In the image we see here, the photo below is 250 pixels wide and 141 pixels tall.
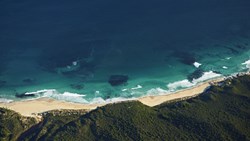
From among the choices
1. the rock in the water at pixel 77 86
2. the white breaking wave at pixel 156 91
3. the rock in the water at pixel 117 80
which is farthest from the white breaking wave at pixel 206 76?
the rock in the water at pixel 77 86

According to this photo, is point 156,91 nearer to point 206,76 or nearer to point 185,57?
point 206,76

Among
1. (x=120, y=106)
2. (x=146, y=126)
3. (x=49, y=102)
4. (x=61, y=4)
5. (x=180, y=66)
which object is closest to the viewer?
(x=146, y=126)

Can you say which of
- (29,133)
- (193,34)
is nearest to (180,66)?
(193,34)

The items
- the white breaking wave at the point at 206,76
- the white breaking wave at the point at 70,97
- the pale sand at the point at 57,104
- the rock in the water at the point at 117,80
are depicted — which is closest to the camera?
the pale sand at the point at 57,104

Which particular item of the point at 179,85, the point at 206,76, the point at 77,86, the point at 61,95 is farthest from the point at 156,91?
the point at 61,95

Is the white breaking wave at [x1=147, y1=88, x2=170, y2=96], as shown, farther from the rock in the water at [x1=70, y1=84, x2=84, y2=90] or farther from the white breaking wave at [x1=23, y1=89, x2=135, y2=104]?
the rock in the water at [x1=70, y1=84, x2=84, y2=90]

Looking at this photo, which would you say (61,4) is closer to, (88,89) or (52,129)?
(88,89)

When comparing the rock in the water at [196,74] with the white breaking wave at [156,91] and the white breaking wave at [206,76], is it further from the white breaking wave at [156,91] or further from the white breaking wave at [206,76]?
the white breaking wave at [156,91]
